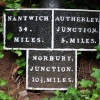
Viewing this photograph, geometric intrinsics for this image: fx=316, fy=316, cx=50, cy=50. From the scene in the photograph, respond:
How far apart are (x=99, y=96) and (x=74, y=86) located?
331 mm

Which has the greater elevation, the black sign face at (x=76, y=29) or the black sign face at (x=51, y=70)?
the black sign face at (x=76, y=29)

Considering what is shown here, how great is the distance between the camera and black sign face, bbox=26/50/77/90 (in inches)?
134

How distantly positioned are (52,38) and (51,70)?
35cm

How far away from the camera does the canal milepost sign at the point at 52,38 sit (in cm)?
343

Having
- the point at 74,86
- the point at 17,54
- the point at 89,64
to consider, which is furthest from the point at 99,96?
the point at 17,54

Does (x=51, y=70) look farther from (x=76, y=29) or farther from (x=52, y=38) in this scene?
(x=76, y=29)

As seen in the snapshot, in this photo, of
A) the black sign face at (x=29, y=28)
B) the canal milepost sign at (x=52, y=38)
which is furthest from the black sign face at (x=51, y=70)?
the black sign face at (x=29, y=28)

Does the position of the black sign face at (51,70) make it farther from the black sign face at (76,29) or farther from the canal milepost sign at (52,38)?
the black sign face at (76,29)

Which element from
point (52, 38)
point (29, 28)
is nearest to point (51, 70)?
point (52, 38)

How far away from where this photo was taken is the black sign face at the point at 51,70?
3.41 m

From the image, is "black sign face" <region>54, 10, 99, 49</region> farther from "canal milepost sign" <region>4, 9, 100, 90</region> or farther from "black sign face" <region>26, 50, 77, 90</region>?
"black sign face" <region>26, 50, 77, 90</region>

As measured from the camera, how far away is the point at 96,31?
3.55 m

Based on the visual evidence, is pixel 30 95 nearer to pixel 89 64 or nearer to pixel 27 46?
pixel 27 46

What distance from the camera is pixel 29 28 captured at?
351 cm
